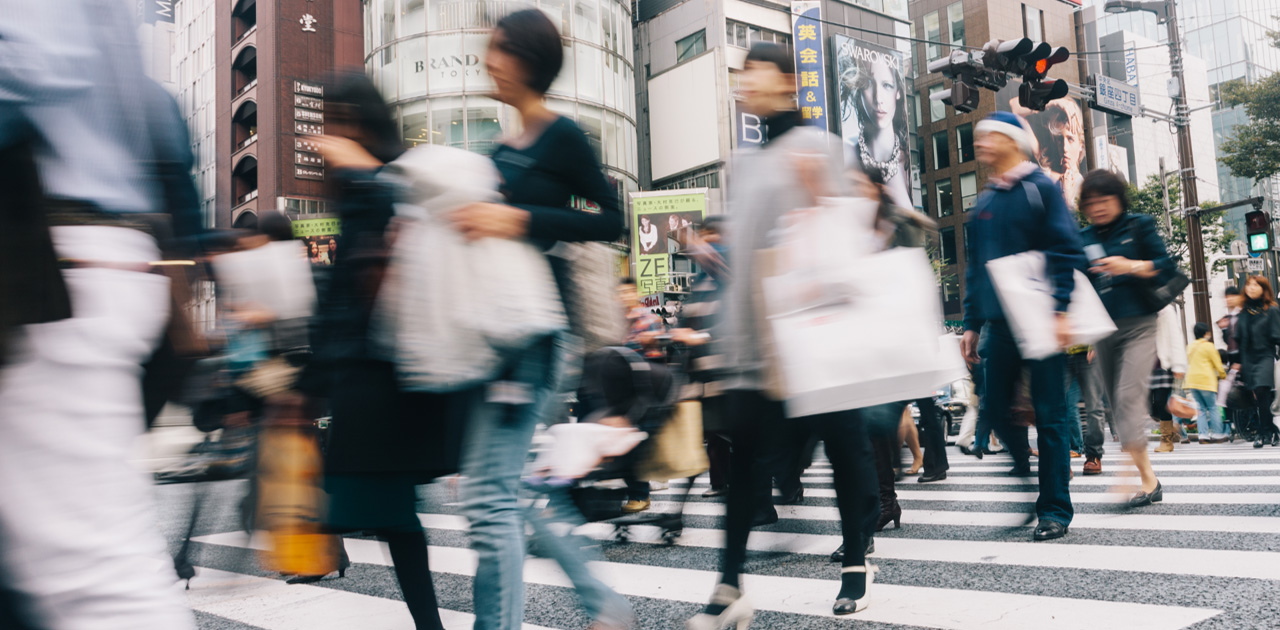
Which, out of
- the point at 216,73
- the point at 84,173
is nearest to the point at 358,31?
the point at 216,73

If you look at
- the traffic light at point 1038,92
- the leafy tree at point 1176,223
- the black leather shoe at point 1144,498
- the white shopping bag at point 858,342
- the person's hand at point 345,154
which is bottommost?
the black leather shoe at point 1144,498

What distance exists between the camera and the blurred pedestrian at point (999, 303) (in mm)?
4027

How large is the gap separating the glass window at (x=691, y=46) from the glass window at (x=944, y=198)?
67.0 feet

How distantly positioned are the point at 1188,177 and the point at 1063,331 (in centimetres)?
1453

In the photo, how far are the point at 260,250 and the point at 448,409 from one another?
179 centimetres

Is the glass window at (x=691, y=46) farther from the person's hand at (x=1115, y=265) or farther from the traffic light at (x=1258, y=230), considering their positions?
the person's hand at (x=1115, y=265)

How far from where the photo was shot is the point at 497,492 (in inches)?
83.4

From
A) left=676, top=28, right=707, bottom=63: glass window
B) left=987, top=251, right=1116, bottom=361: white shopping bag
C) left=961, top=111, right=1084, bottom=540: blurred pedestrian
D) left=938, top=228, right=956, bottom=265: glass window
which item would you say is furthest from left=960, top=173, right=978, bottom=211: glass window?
left=987, top=251, right=1116, bottom=361: white shopping bag

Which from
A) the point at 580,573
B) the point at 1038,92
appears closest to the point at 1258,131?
the point at 1038,92

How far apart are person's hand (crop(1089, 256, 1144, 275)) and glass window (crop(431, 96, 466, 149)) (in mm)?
31789

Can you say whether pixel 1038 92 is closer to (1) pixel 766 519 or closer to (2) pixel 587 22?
(1) pixel 766 519

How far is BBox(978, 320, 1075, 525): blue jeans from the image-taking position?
13.3ft

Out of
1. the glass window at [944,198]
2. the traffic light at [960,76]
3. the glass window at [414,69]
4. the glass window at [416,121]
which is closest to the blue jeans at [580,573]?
the traffic light at [960,76]

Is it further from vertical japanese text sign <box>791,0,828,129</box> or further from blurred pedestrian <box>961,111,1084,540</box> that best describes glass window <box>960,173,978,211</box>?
blurred pedestrian <box>961,111,1084,540</box>
